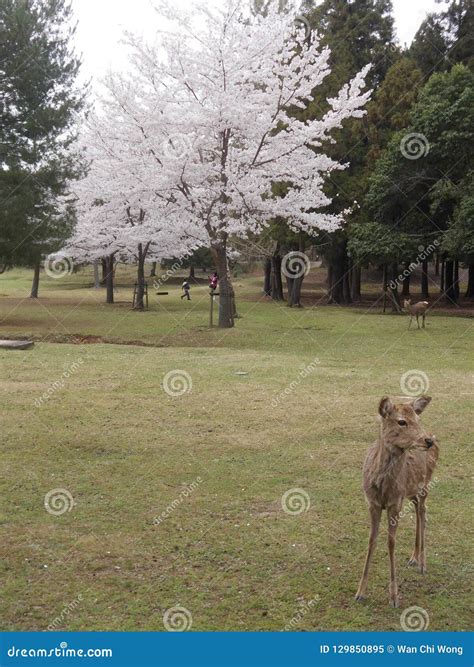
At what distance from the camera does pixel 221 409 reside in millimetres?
11648

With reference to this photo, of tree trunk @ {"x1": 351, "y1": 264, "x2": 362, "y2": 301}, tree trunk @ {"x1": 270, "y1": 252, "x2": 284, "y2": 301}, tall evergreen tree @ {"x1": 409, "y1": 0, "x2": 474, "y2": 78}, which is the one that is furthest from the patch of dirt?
tall evergreen tree @ {"x1": 409, "y1": 0, "x2": 474, "y2": 78}

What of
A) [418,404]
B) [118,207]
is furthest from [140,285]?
[418,404]

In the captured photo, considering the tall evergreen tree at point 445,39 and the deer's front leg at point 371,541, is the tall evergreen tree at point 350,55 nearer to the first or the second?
the tall evergreen tree at point 445,39

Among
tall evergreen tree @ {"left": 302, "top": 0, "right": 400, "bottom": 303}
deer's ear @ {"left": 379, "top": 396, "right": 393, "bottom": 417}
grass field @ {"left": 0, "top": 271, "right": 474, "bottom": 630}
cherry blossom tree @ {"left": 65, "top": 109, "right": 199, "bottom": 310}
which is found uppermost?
tall evergreen tree @ {"left": 302, "top": 0, "right": 400, "bottom": 303}

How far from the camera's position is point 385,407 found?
513 cm

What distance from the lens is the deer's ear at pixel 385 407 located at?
16.6 feet

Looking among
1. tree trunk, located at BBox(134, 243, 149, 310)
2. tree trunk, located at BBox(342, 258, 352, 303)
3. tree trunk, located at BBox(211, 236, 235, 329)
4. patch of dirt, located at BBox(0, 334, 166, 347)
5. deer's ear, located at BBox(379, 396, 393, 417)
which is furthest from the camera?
tree trunk, located at BBox(342, 258, 352, 303)

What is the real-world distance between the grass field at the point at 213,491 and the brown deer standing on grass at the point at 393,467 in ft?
1.71

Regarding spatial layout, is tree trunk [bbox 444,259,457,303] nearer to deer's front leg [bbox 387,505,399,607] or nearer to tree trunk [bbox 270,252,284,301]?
tree trunk [bbox 270,252,284,301]

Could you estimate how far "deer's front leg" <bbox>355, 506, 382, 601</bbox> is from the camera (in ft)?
17.4

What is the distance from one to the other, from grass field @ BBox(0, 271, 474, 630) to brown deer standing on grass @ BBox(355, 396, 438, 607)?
52 centimetres

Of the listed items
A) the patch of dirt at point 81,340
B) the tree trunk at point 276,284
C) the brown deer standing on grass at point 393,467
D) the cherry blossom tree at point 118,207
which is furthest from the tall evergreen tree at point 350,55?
the brown deer standing on grass at point 393,467

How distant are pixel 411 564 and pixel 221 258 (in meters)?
18.7

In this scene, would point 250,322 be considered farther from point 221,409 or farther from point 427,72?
point 427,72
